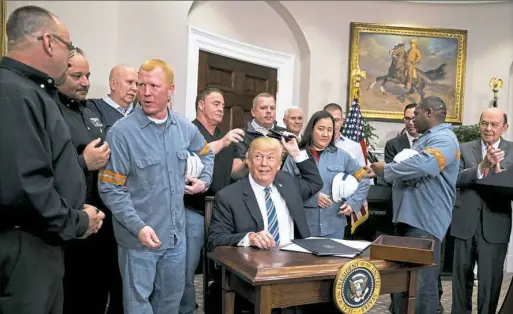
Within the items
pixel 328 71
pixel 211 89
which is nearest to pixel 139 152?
pixel 211 89

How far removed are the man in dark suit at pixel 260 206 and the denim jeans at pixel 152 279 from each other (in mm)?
242

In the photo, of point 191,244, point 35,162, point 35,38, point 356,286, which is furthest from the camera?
point 191,244

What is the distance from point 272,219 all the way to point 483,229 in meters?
1.98

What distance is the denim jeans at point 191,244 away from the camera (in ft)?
9.98

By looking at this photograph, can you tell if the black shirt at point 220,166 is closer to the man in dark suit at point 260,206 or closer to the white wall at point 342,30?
the man in dark suit at point 260,206

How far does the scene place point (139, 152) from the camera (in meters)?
2.33

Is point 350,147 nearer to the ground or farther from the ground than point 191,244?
farther from the ground

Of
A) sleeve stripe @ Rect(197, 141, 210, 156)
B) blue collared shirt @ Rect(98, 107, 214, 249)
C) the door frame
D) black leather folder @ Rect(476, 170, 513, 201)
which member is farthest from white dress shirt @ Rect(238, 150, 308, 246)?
the door frame

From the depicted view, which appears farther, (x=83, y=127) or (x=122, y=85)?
(x=122, y=85)

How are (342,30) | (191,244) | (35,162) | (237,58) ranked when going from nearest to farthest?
(35,162) < (191,244) < (237,58) < (342,30)

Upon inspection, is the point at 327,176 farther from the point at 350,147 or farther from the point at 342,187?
the point at 350,147

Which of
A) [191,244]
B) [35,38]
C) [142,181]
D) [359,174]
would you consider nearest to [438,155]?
[359,174]

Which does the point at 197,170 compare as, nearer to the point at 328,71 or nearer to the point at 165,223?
the point at 165,223

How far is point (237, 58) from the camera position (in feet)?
21.1
